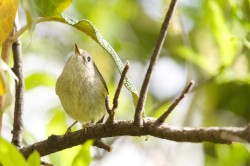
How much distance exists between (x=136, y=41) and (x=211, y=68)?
1114 mm

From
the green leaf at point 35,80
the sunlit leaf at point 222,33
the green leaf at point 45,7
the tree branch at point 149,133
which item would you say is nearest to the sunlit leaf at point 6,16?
the green leaf at point 45,7

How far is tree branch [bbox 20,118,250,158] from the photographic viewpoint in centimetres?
89

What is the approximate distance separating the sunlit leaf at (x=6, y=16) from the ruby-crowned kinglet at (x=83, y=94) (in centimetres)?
67

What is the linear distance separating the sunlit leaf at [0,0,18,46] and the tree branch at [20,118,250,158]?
0.78 feet

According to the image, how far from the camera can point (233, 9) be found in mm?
1759

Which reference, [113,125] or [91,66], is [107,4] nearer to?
[91,66]

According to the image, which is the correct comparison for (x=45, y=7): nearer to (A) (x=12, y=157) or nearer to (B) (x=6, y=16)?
(B) (x=6, y=16)

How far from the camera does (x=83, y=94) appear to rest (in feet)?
6.57

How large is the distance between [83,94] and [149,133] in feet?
3.14

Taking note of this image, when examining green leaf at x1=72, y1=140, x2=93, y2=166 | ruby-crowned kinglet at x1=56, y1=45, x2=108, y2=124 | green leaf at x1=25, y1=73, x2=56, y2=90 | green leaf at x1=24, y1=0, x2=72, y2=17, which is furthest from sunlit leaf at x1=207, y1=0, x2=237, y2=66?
green leaf at x1=72, y1=140, x2=93, y2=166

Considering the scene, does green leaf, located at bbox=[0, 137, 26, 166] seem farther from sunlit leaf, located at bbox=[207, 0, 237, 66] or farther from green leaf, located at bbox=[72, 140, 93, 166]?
sunlit leaf, located at bbox=[207, 0, 237, 66]

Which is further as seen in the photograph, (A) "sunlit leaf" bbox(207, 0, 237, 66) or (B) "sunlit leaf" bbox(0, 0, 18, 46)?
(A) "sunlit leaf" bbox(207, 0, 237, 66)

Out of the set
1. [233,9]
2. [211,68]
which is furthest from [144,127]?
[211,68]

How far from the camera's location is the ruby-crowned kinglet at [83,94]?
6.51 feet
